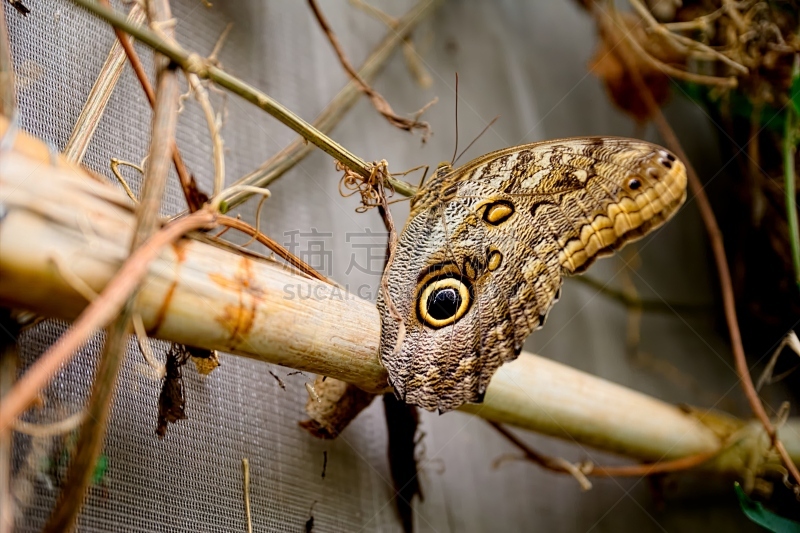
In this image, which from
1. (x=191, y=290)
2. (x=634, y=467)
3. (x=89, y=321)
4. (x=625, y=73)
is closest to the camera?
(x=89, y=321)

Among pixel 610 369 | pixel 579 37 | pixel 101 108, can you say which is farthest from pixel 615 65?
pixel 101 108

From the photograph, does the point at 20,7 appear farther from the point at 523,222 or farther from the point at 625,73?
the point at 625,73

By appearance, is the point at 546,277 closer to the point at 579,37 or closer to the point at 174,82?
the point at 174,82

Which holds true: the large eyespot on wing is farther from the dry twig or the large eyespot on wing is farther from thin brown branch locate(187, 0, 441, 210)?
the dry twig

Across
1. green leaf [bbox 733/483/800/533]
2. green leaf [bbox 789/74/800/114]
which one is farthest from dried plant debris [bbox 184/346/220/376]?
green leaf [bbox 789/74/800/114]

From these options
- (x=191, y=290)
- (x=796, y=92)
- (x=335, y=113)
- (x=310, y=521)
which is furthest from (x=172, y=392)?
(x=796, y=92)

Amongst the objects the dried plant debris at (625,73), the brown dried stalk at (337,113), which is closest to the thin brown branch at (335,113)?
the brown dried stalk at (337,113)

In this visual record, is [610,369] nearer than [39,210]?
No
